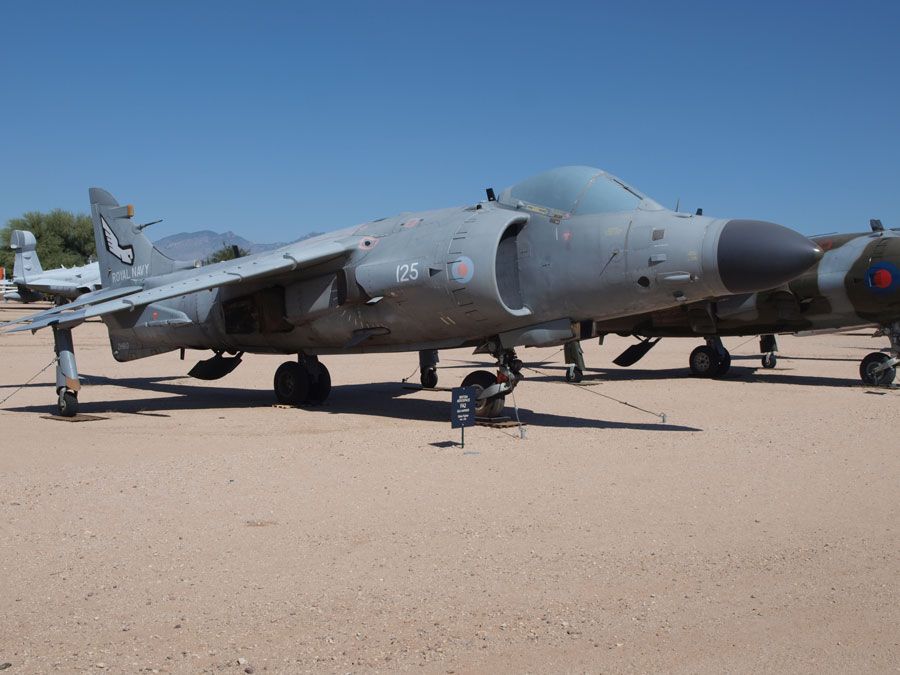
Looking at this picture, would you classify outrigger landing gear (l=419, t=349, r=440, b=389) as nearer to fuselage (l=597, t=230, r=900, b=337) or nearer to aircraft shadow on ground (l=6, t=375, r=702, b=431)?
aircraft shadow on ground (l=6, t=375, r=702, b=431)

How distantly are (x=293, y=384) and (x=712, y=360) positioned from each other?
957cm

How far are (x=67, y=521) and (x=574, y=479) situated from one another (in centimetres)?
405

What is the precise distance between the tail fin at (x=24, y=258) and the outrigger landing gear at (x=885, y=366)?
46.8 meters

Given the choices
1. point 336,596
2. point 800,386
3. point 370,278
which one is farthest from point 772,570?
point 800,386

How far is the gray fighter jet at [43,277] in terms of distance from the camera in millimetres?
47781

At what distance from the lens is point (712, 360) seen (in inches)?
706

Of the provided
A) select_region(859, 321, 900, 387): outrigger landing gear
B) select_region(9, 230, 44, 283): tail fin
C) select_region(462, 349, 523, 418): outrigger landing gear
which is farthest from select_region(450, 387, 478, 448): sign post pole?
select_region(9, 230, 44, 283): tail fin

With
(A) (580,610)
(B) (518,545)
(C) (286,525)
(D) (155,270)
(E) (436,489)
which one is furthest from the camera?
(D) (155,270)

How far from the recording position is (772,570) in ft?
15.8

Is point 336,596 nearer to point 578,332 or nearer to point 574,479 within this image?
point 574,479

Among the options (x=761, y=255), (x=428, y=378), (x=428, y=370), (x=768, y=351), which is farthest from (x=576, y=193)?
(x=768, y=351)

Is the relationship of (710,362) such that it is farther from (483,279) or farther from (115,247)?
(115,247)

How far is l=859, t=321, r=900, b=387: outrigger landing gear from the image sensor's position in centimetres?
1498

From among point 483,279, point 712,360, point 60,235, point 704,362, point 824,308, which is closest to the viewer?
point 483,279
